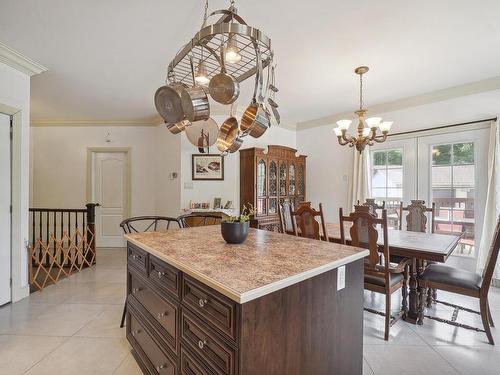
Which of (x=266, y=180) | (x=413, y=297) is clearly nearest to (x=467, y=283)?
(x=413, y=297)

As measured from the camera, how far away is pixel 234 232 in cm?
162

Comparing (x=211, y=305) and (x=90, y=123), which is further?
(x=90, y=123)

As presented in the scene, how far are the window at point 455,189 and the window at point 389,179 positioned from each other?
17.8 inches

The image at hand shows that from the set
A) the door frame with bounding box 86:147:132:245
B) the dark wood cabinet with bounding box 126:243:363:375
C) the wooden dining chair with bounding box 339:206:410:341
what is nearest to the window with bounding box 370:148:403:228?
the wooden dining chair with bounding box 339:206:410:341

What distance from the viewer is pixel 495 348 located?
1.97 m

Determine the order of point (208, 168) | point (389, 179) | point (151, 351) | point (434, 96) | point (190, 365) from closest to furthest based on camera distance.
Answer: point (190, 365) < point (151, 351) < point (434, 96) < point (389, 179) < point (208, 168)

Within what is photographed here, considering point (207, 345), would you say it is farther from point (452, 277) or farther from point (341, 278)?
point (452, 277)

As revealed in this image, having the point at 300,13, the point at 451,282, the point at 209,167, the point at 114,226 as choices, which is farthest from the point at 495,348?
the point at 114,226

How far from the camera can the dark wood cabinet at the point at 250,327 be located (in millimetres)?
953

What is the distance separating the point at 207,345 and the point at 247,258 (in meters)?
0.42

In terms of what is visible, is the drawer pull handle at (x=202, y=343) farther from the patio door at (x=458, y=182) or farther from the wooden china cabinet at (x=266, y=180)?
the patio door at (x=458, y=182)

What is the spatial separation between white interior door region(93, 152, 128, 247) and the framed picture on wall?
5.73 ft

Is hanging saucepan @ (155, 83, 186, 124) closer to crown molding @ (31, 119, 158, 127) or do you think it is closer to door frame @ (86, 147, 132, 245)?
crown molding @ (31, 119, 158, 127)

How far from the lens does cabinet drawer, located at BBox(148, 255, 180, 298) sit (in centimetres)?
131
